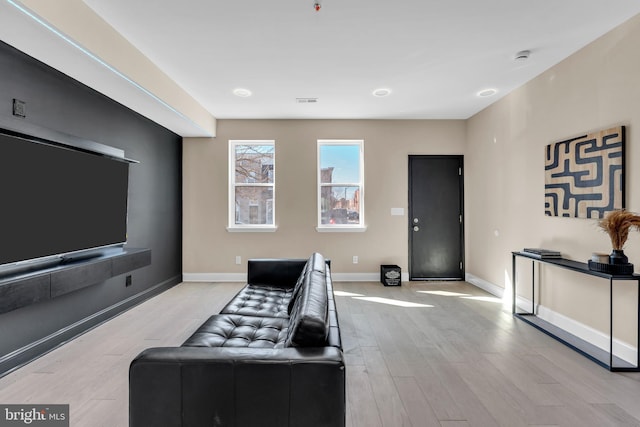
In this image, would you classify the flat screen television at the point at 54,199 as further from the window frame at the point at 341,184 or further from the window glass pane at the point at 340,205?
the window glass pane at the point at 340,205

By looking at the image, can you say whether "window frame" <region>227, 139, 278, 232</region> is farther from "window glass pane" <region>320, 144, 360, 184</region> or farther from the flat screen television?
the flat screen television

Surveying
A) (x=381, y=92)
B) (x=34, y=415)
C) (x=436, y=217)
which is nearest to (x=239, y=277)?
(x=34, y=415)

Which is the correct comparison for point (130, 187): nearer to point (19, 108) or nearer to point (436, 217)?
point (19, 108)

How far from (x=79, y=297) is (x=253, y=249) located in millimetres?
2509

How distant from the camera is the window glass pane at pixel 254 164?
17.1 feet

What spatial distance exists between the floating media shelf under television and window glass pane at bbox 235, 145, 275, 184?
2.05m

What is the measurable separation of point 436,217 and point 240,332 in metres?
4.07

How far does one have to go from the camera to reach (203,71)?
335cm

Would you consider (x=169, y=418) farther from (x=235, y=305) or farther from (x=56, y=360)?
(x=56, y=360)

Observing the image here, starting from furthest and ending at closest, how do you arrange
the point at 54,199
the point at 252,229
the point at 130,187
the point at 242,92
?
the point at 252,229
the point at 242,92
the point at 130,187
the point at 54,199

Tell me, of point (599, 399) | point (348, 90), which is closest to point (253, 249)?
point (348, 90)

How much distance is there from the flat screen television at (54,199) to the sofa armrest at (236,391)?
1.75m

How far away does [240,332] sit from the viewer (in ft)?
6.84

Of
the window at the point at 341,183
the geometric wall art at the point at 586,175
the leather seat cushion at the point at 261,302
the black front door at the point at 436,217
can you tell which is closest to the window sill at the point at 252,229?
the window at the point at 341,183
